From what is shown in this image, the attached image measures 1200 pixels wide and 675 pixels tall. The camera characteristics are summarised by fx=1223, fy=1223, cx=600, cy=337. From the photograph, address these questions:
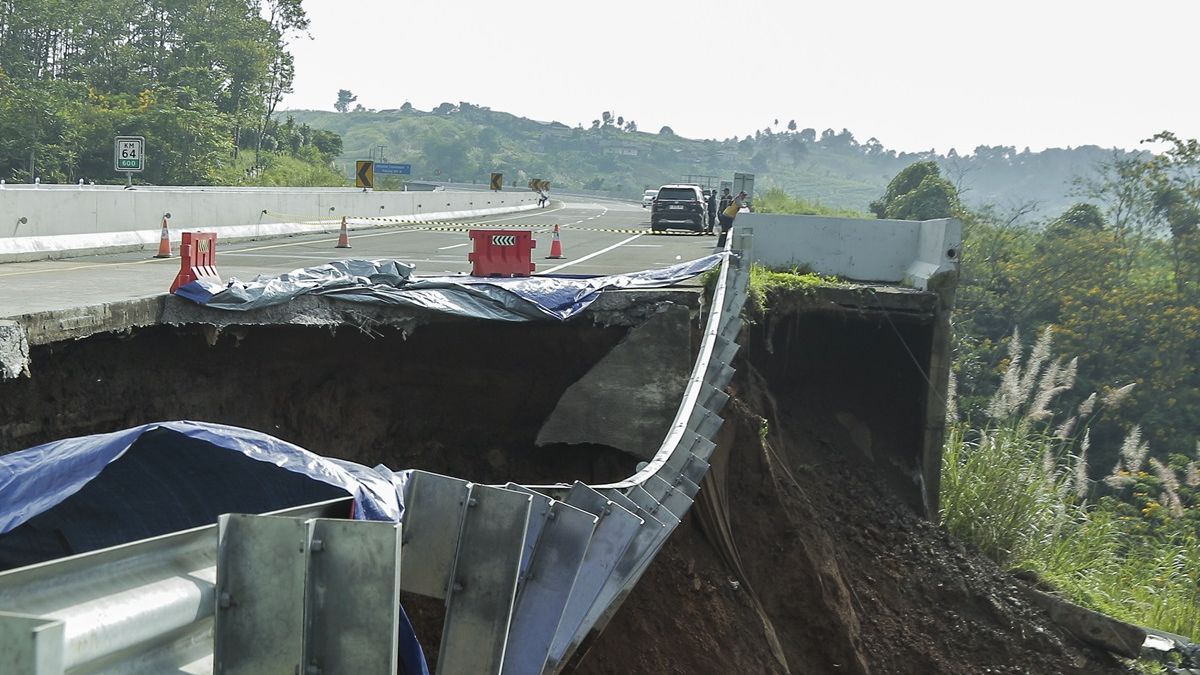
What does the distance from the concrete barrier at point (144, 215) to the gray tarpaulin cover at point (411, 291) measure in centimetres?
830

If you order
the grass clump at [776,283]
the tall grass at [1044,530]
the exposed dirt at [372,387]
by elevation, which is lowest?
the tall grass at [1044,530]

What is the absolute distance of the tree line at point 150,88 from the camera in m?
48.1

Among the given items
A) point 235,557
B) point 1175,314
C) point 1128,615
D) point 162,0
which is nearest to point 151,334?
point 235,557

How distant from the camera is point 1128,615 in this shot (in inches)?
643

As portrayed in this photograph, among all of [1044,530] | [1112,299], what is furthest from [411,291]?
[1112,299]

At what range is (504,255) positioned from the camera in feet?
49.0

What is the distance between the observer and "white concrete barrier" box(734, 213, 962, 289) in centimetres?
2027

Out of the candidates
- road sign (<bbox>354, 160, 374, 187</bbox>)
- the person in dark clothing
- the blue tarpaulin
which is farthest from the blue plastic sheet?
the person in dark clothing

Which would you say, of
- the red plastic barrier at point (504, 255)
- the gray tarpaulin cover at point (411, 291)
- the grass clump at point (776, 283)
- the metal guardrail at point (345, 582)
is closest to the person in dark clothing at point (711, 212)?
the grass clump at point (776, 283)

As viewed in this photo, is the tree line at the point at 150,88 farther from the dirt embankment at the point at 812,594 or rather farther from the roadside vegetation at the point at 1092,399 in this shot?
the dirt embankment at the point at 812,594

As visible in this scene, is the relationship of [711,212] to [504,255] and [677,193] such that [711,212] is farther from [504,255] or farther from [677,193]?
[504,255]

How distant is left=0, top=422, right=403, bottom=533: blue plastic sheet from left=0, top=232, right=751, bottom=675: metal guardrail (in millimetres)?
229

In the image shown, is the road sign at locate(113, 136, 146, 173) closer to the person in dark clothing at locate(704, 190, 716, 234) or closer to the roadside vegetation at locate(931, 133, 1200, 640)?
the roadside vegetation at locate(931, 133, 1200, 640)

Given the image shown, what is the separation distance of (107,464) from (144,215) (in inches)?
702
